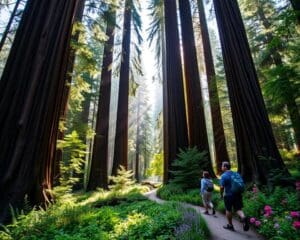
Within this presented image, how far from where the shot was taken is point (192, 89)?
12289 mm

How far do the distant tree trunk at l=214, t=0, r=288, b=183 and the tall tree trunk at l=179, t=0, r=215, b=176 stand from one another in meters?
4.10

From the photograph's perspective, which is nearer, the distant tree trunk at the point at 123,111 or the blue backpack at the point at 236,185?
the blue backpack at the point at 236,185

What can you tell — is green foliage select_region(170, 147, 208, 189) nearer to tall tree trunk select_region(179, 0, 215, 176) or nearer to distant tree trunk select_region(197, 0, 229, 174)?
tall tree trunk select_region(179, 0, 215, 176)

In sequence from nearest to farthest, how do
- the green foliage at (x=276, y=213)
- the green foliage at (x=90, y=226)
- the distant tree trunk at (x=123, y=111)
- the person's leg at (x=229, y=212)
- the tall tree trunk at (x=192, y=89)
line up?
the green foliage at (x=90, y=226) < the green foliage at (x=276, y=213) < the person's leg at (x=229, y=212) < the tall tree trunk at (x=192, y=89) < the distant tree trunk at (x=123, y=111)

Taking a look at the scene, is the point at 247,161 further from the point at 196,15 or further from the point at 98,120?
the point at 196,15

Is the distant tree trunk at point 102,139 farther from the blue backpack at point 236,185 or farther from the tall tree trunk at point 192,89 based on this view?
the blue backpack at point 236,185

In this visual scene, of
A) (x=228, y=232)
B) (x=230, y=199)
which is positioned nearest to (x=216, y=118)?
(x=230, y=199)

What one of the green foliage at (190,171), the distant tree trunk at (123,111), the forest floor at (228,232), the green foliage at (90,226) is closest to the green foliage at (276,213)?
the forest floor at (228,232)

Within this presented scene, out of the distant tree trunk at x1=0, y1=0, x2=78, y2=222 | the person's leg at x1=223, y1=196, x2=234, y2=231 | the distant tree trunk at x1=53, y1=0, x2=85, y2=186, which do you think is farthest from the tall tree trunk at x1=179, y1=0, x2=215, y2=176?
the distant tree trunk at x1=0, y1=0, x2=78, y2=222

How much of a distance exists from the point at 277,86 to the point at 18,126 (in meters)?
7.26

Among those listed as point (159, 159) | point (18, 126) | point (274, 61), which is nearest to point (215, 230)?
point (18, 126)

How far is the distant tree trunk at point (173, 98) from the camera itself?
36.1 feet

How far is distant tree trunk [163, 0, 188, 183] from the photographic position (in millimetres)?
11016

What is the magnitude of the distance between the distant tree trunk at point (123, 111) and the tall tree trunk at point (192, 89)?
11.8ft
